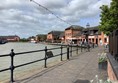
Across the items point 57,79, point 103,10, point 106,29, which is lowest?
point 57,79

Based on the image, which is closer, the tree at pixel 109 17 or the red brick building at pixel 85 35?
the tree at pixel 109 17

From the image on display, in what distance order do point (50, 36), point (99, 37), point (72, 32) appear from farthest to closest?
point (50, 36), point (72, 32), point (99, 37)

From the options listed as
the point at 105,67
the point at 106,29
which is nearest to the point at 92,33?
the point at 106,29

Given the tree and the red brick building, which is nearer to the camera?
the tree

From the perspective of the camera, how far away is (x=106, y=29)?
36312mm

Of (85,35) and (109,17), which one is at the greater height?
(109,17)

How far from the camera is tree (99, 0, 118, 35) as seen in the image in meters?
32.2

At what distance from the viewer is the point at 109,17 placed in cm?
3519

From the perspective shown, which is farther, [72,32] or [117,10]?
[72,32]

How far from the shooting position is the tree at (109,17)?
32237 mm

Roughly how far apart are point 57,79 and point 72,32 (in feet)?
461

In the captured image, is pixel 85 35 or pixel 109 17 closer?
pixel 109 17

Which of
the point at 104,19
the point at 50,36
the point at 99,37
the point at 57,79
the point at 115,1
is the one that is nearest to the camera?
the point at 57,79

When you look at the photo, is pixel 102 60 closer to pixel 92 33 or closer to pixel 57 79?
pixel 57 79
